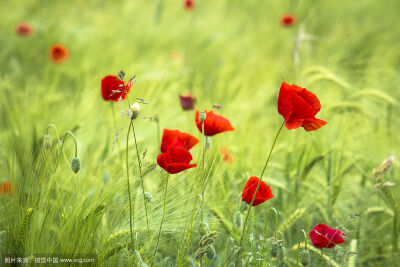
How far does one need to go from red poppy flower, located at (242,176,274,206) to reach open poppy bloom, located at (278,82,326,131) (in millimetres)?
119

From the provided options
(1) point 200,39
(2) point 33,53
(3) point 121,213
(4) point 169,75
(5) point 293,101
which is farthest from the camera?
(1) point 200,39

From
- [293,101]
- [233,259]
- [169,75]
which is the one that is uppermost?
[169,75]

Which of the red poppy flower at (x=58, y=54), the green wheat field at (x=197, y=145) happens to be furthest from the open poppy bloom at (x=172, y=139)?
the red poppy flower at (x=58, y=54)

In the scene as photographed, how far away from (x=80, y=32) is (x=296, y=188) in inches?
63.3

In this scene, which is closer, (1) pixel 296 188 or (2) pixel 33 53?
(1) pixel 296 188

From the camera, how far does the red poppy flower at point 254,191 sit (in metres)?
0.81

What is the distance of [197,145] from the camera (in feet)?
4.11

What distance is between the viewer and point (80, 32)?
7.52 ft

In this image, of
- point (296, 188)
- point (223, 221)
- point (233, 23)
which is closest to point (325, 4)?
point (233, 23)

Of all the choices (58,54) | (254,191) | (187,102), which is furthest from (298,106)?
(58,54)

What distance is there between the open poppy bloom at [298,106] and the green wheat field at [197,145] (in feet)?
0.57

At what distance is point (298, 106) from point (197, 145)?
20.4 inches

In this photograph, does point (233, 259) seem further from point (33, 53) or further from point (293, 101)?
point (33, 53)

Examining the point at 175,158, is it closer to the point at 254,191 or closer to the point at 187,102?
the point at 254,191
